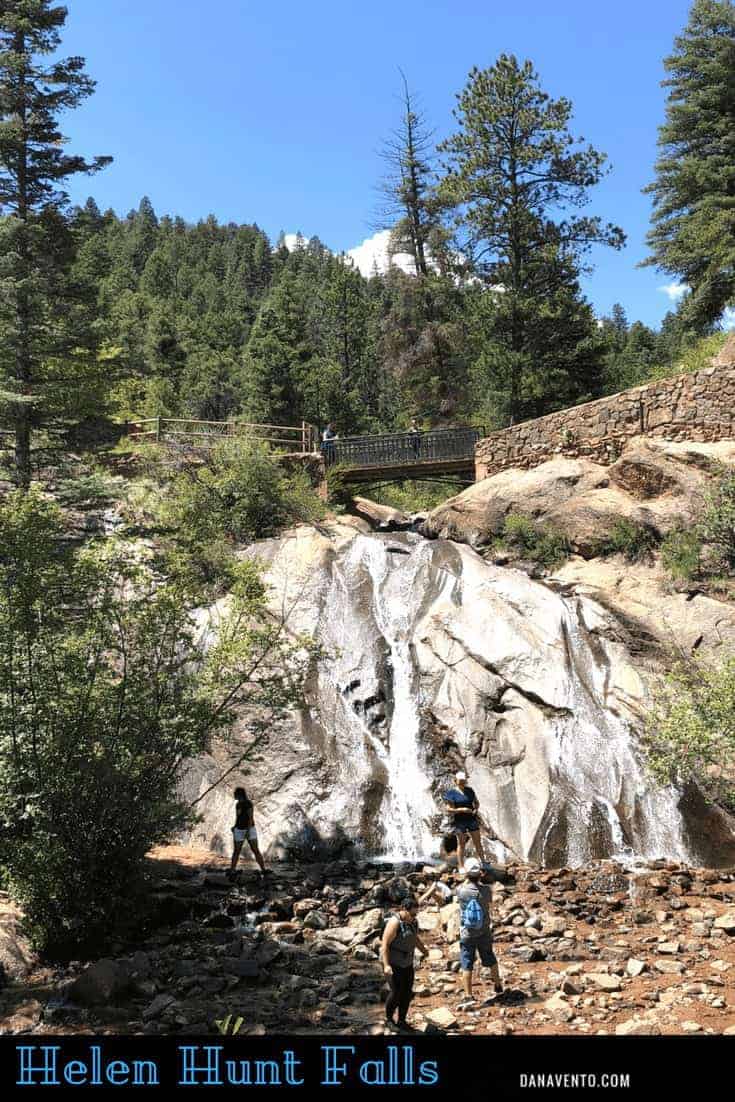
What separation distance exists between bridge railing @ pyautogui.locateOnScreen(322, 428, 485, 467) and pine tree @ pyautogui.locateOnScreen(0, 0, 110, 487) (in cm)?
835

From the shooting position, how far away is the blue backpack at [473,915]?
8.16 metres

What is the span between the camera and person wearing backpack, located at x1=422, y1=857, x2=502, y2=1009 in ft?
26.8

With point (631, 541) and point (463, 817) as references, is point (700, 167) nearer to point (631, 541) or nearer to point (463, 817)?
point (631, 541)

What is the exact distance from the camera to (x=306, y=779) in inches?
557

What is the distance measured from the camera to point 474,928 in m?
8.20

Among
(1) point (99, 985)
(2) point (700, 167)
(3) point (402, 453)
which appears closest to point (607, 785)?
(1) point (99, 985)

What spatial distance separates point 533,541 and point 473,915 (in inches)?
505

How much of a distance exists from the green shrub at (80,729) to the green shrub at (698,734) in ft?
21.1

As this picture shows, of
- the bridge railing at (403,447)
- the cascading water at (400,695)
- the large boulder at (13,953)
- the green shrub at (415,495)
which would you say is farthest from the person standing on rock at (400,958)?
the green shrub at (415,495)

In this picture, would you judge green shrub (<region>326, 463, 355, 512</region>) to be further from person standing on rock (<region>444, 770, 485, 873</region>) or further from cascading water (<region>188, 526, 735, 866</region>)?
person standing on rock (<region>444, 770, 485, 873</region>)
